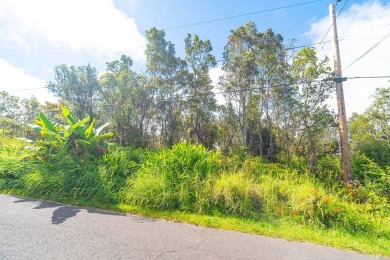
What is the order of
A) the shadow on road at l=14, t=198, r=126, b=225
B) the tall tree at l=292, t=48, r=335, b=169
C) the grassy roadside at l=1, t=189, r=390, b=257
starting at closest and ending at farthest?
the grassy roadside at l=1, t=189, r=390, b=257 < the shadow on road at l=14, t=198, r=126, b=225 < the tall tree at l=292, t=48, r=335, b=169

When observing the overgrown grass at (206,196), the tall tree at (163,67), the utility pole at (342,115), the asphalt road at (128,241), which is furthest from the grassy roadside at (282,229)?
the tall tree at (163,67)

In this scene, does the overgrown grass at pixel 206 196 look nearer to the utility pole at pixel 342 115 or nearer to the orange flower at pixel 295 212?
the orange flower at pixel 295 212

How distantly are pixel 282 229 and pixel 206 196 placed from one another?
5.73 ft

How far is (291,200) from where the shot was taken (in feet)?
15.0

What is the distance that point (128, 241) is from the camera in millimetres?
3100

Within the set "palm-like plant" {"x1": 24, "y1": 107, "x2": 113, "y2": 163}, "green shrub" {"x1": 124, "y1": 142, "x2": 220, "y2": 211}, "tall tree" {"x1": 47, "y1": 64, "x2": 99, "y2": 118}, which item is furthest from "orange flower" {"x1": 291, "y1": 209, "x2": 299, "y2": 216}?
"tall tree" {"x1": 47, "y1": 64, "x2": 99, "y2": 118}

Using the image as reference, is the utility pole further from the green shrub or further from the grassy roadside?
the green shrub

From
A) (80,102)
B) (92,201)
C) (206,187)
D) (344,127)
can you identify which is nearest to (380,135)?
(344,127)

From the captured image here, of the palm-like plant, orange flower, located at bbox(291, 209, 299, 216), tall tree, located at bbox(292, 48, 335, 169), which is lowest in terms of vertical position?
orange flower, located at bbox(291, 209, 299, 216)

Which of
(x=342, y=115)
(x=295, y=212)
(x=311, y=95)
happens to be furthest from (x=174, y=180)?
(x=311, y=95)

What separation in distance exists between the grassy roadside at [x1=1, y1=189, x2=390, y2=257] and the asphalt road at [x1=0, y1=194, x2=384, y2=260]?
0.57ft

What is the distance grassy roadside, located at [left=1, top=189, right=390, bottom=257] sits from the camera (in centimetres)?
328

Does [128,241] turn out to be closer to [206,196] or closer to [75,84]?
[206,196]

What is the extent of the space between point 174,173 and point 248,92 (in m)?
14.2
